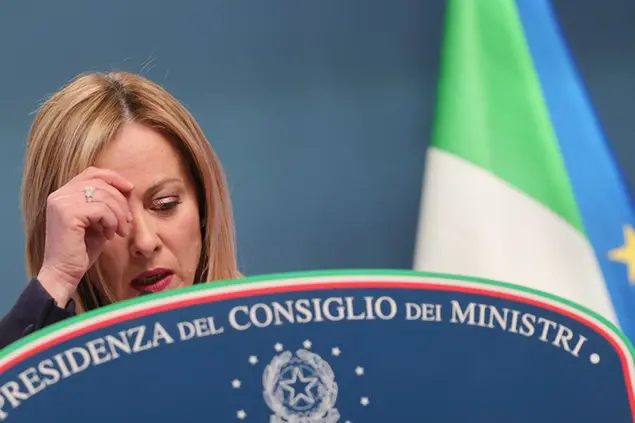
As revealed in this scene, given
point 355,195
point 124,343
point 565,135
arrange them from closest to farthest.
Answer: point 124,343
point 565,135
point 355,195

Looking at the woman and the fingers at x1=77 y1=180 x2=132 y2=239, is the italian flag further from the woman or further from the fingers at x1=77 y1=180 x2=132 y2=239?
the fingers at x1=77 y1=180 x2=132 y2=239

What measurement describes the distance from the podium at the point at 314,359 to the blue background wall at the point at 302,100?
1.50 meters

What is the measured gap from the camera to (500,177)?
5.61ft

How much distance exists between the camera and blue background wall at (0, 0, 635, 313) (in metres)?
1.91

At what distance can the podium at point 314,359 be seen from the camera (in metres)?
0.42

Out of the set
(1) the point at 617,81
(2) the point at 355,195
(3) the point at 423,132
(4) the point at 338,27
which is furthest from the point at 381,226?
(1) the point at 617,81

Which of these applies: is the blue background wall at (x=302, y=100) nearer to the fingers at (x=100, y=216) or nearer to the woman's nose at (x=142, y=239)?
the woman's nose at (x=142, y=239)

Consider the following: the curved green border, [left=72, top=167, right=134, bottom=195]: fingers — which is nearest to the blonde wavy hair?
[left=72, top=167, right=134, bottom=195]: fingers

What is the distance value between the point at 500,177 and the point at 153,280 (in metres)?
0.87

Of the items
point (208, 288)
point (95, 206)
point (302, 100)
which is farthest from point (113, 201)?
point (302, 100)

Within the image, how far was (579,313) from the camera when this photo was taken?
0.45 metres

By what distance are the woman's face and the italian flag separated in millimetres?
689

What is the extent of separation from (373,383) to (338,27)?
1.60m

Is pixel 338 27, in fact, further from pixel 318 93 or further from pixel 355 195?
pixel 355 195
